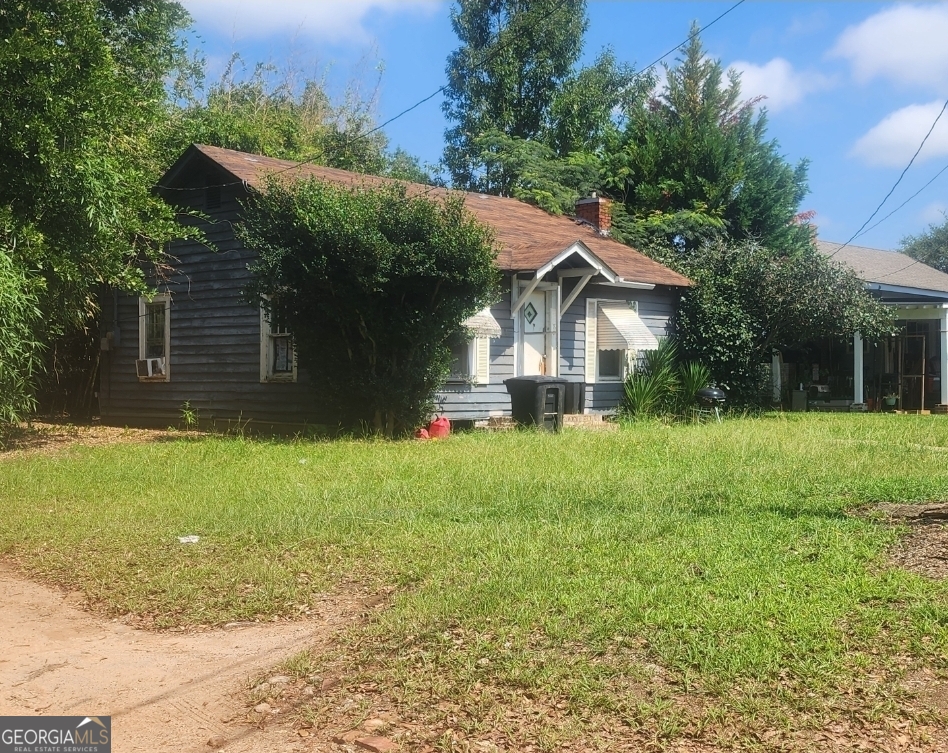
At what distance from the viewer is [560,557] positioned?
6609 mm

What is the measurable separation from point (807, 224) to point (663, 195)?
15.7 ft

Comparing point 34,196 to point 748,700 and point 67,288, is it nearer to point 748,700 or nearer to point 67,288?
point 67,288

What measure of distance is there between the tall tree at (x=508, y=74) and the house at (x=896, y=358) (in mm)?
14808

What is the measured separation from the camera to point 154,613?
20.9ft

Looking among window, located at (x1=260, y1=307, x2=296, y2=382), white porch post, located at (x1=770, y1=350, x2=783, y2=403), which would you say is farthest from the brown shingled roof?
white porch post, located at (x1=770, y1=350, x2=783, y2=403)

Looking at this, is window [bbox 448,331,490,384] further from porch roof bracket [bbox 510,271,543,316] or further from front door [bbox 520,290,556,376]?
front door [bbox 520,290,556,376]

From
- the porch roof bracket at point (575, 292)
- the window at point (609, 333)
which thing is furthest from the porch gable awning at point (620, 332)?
the porch roof bracket at point (575, 292)

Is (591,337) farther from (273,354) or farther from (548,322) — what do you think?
(273,354)

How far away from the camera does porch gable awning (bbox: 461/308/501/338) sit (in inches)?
621

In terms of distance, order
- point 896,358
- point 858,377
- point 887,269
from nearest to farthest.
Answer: point 858,377 → point 896,358 → point 887,269

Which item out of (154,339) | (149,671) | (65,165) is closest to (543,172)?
(154,339)

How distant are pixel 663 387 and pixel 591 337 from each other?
1871 mm

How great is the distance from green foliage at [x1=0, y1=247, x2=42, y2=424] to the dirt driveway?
6660mm

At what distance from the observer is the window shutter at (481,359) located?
16.8 m
